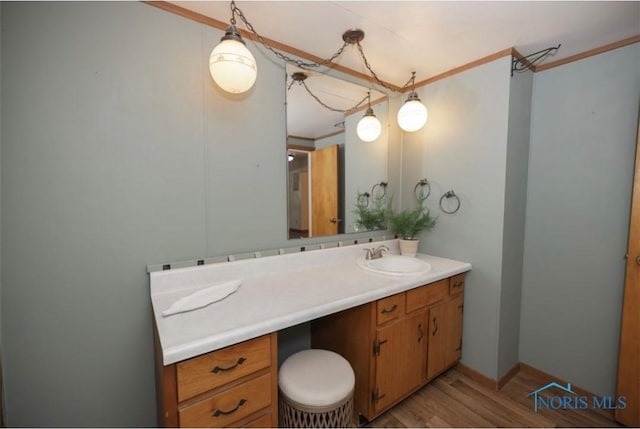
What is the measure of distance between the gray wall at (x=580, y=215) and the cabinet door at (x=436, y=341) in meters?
0.72

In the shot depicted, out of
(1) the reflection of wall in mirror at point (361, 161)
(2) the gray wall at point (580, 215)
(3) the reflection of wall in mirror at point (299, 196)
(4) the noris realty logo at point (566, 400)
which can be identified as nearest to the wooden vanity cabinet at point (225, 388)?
(3) the reflection of wall in mirror at point (299, 196)

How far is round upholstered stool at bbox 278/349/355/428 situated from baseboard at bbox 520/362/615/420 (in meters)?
1.55

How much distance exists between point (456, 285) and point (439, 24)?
1.57m

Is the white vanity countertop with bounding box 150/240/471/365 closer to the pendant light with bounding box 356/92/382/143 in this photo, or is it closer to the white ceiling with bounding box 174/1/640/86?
the pendant light with bounding box 356/92/382/143

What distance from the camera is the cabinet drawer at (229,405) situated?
0.87m

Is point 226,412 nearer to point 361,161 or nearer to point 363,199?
point 363,199

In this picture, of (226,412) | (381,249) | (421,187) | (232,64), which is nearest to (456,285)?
(381,249)

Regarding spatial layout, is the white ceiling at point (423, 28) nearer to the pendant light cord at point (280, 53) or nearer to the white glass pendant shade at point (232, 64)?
the pendant light cord at point (280, 53)

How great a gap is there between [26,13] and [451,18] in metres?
1.86

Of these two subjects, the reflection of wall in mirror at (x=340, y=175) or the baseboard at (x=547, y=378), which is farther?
the reflection of wall in mirror at (x=340, y=175)

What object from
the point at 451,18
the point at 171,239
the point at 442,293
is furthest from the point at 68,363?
the point at 451,18

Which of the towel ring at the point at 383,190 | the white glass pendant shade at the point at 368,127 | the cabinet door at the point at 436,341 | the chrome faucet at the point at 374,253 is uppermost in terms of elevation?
the white glass pendant shade at the point at 368,127

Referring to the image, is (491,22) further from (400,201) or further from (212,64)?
(212,64)

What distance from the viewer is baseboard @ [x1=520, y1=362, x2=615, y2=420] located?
1.60 metres
